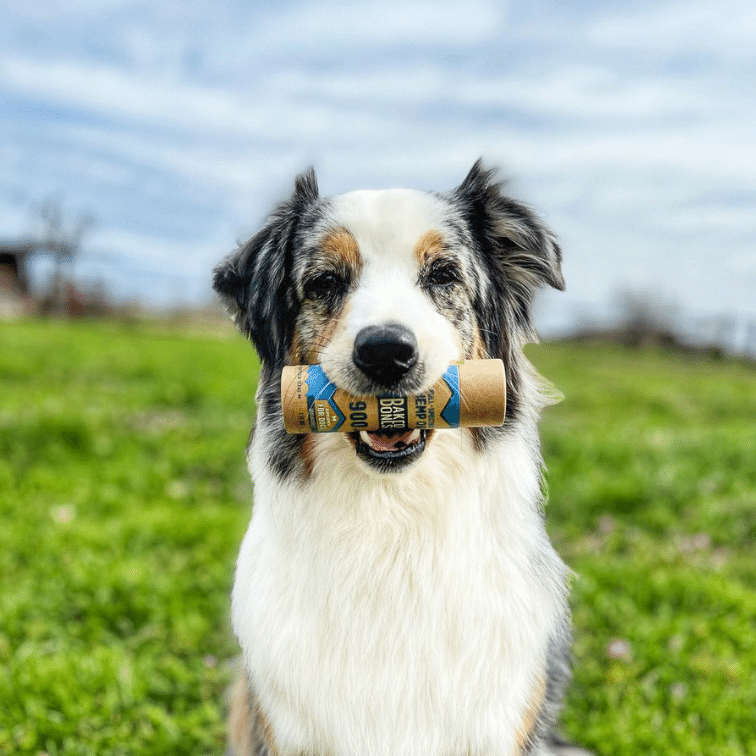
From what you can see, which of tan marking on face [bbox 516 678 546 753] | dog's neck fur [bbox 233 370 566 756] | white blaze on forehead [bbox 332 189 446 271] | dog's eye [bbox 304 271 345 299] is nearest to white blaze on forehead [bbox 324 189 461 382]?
white blaze on forehead [bbox 332 189 446 271]

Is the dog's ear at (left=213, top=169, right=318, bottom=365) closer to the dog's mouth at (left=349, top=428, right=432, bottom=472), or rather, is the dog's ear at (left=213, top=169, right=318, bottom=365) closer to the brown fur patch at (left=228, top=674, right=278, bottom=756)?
the dog's mouth at (left=349, top=428, right=432, bottom=472)

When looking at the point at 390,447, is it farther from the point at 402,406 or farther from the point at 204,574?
the point at 204,574

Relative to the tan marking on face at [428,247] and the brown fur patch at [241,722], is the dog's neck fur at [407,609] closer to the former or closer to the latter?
the brown fur patch at [241,722]

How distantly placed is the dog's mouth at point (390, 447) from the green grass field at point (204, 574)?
2.09 m

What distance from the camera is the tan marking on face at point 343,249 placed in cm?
272

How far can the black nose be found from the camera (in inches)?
92.4

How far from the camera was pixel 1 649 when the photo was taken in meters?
4.35

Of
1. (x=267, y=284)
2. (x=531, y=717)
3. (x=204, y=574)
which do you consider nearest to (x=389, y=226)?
(x=267, y=284)

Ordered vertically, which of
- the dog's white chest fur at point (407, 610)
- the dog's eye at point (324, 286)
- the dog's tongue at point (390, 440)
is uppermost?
the dog's eye at point (324, 286)

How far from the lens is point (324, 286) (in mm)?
2801

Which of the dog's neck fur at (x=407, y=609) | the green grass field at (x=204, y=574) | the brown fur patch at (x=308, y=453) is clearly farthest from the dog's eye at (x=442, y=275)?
the green grass field at (x=204, y=574)

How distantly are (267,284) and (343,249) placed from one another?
354 millimetres

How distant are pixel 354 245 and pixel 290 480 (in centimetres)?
87

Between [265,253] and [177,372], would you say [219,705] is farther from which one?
[177,372]
